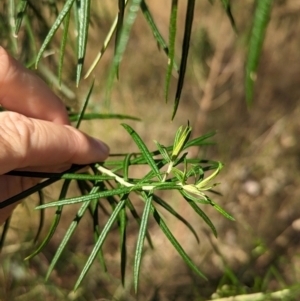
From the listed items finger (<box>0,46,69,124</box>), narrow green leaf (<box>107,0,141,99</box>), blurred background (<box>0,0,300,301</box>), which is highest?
narrow green leaf (<box>107,0,141,99</box>)

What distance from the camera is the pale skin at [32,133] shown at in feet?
2.05

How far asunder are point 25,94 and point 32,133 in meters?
0.11

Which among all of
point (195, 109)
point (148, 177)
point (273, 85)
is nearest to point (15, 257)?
point (148, 177)

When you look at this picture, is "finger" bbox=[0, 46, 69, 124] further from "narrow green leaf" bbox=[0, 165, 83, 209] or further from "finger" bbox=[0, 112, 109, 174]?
"narrow green leaf" bbox=[0, 165, 83, 209]

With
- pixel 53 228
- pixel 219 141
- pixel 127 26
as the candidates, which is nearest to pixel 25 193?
pixel 53 228

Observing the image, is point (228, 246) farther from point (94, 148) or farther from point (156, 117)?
point (94, 148)

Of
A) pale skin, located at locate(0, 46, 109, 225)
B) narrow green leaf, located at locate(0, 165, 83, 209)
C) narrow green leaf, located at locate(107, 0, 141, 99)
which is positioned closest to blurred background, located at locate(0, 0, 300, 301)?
pale skin, located at locate(0, 46, 109, 225)

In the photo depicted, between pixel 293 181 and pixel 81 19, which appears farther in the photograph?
pixel 293 181

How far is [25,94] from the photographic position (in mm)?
734

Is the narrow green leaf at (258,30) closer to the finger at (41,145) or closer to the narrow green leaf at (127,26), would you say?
the narrow green leaf at (127,26)

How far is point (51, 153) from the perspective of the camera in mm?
697

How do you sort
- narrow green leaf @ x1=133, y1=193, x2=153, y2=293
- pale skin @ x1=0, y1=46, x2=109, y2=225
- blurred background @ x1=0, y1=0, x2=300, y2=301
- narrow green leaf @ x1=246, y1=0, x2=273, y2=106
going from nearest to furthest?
narrow green leaf @ x1=246, y1=0, x2=273, y2=106 < narrow green leaf @ x1=133, y1=193, x2=153, y2=293 < pale skin @ x1=0, y1=46, x2=109, y2=225 < blurred background @ x1=0, y1=0, x2=300, y2=301

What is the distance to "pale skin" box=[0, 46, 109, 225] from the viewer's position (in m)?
0.62

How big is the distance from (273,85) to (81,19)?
227 cm
